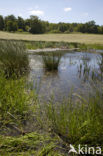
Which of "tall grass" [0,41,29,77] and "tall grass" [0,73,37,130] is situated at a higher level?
"tall grass" [0,41,29,77]

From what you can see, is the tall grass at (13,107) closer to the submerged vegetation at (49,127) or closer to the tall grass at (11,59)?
the submerged vegetation at (49,127)

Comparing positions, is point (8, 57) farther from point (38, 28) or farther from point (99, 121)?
point (38, 28)

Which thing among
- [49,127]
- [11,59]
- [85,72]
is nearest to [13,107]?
[49,127]

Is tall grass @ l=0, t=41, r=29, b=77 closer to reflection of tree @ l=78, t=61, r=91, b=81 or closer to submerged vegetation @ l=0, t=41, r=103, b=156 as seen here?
submerged vegetation @ l=0, t=41, r=103, b=156

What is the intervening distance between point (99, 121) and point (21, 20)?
82.4 meters

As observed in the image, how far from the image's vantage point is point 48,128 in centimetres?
238

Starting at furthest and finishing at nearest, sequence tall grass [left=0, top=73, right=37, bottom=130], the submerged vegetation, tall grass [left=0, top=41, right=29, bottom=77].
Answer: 1. tall grass [left=0, top=41, right=29, bottom=77]
2. tall grass [left=0, top=73, right=37, bottom=130]
3. the submerged vegetation

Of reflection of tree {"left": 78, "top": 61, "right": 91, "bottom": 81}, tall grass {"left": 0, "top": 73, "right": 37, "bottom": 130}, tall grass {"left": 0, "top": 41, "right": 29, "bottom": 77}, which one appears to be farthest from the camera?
reflection of tree {"left": 78, "top": 61, "right": 91, "bottom": 81}

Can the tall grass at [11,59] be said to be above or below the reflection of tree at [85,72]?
above

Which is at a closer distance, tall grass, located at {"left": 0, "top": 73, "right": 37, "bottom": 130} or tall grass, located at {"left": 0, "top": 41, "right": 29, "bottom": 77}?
tall grass, located at {"left": 0, "top": 73, "right": 37, "bottom": 130}

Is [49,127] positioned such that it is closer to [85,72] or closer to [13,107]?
[13,107]

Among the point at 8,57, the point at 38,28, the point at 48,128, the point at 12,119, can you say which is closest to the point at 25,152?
the point at 48,128

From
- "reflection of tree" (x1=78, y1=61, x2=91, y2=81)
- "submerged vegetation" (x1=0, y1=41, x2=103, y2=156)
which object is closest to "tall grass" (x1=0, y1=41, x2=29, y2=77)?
"submerged vegetation" (x1=0, y1=41, x2=103, y2=156)

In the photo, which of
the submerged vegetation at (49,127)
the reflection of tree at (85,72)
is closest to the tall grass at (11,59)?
the submerged vegetation at (49,127)
